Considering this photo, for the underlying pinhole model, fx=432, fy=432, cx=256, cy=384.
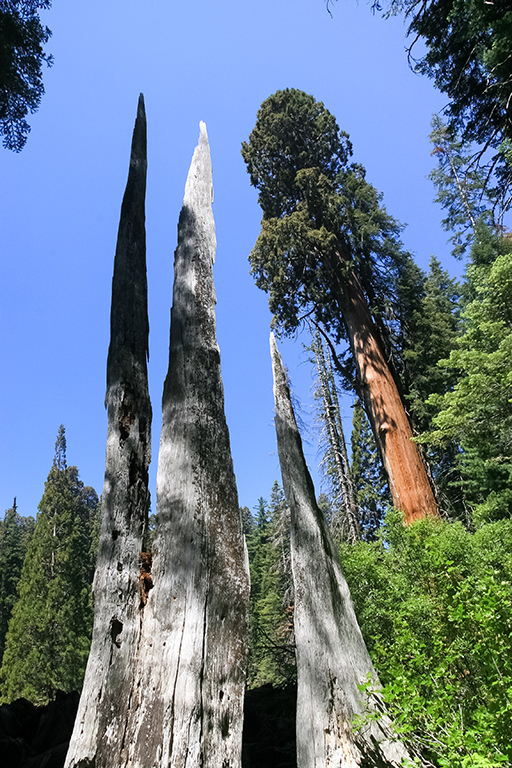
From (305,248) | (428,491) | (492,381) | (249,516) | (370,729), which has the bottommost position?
(370,729)

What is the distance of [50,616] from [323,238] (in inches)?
704

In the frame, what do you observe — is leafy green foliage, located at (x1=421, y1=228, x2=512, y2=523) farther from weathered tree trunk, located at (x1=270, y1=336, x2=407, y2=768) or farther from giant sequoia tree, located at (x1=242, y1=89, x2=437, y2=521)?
weathered tree trunk, located at (x1=270, y1=336, x2=407, y2=768)

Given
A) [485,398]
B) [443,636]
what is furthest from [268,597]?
[443,636]

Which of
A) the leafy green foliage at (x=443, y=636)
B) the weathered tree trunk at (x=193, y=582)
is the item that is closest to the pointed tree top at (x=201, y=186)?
the weathered tree trunk at (x=193, y=582)

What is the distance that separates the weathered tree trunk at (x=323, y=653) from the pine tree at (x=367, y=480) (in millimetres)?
11153

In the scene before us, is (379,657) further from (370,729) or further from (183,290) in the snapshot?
(183,290)

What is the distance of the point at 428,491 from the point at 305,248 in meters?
7.20

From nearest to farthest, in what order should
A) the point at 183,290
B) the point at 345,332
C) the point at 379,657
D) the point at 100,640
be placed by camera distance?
the point at 100,640
the point at 183,290
the point at 379,657
the point at 345,332

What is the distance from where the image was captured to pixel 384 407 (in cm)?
1079

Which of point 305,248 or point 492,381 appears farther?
point 305,248

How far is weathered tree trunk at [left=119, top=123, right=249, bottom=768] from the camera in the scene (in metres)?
2.04

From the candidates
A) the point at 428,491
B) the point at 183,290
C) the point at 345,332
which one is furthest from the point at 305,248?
the point at 183,290

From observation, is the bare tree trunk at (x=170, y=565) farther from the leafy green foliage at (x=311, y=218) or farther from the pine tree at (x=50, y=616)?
the pine tree at (x=50, y=616)

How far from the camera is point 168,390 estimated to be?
301 cm
